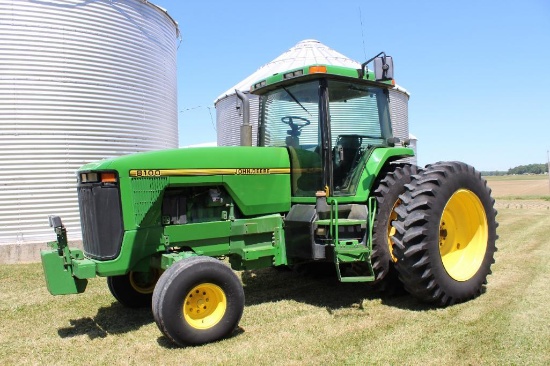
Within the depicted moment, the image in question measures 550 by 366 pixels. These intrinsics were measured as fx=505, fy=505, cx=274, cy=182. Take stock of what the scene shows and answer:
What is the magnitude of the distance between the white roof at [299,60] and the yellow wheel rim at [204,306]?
1344 cm

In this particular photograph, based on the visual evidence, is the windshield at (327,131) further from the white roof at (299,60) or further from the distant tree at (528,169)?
the distant tree at (528,169)

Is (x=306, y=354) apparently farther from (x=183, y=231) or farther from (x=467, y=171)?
(x=467, y=171)

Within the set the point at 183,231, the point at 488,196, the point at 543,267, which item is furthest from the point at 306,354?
the point at 543,267

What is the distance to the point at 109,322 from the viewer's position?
5.08 metres

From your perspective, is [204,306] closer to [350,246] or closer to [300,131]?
[350,246]

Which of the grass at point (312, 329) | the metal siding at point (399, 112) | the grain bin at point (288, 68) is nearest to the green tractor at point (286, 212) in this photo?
the grass at point (312, 329)

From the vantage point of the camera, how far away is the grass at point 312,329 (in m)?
3.85

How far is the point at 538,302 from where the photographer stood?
4.98 m

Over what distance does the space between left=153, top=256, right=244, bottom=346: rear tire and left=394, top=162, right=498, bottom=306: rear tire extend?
1.73 meters

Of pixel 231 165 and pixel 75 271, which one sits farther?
pixel 231 165

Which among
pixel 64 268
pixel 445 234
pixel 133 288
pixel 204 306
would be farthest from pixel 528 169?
pixel 64 268

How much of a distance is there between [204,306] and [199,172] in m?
1.32

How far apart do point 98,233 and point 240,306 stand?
1497 millimetres

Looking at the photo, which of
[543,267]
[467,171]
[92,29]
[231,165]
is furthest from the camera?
[92,29]
